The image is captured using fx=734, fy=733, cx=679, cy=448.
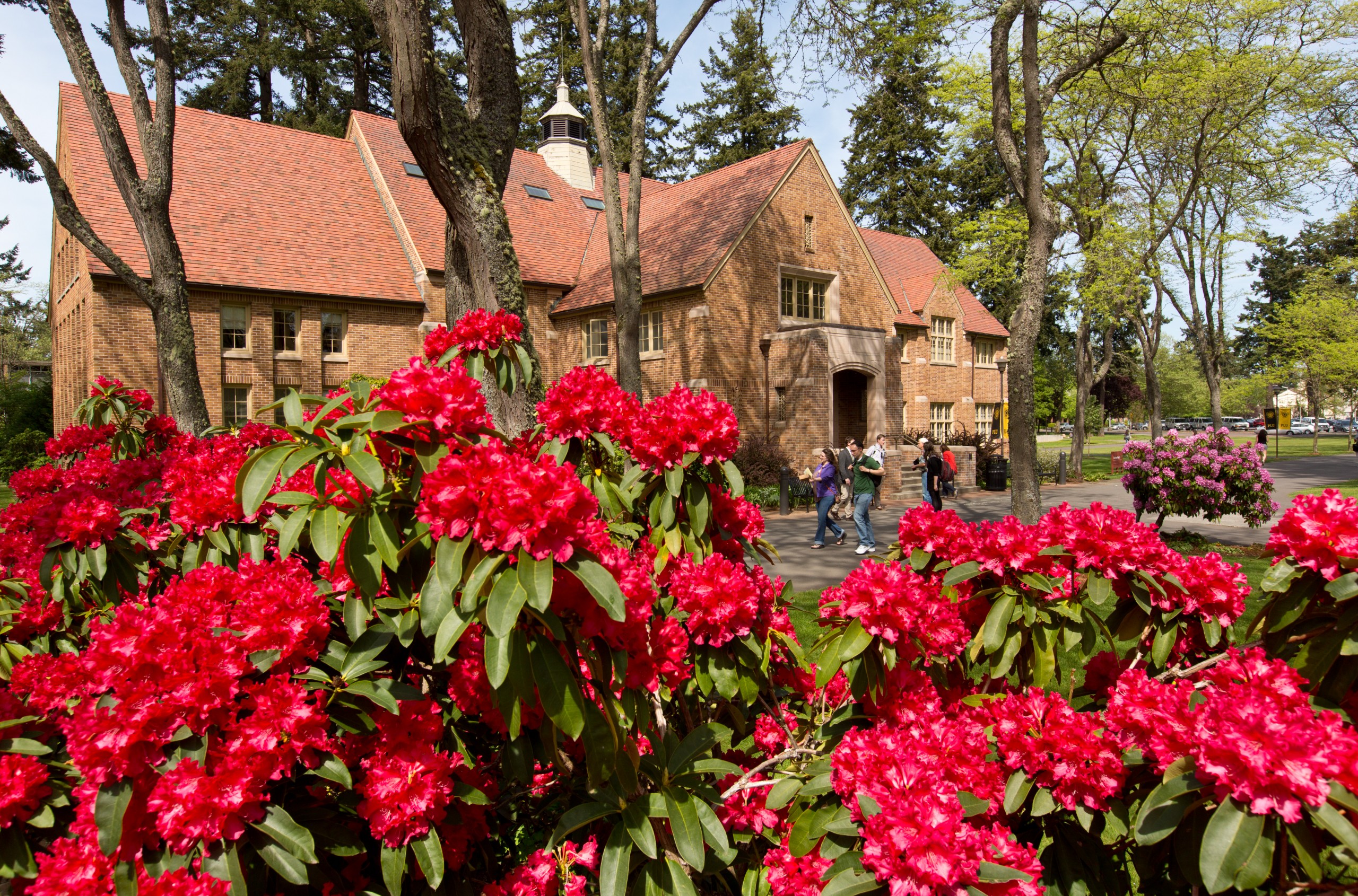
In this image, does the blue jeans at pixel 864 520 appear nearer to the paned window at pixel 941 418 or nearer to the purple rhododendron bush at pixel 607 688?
the purple rhododendron bush at pixel 607 688

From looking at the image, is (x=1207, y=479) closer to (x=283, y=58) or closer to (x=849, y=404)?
(x=849, y=404)

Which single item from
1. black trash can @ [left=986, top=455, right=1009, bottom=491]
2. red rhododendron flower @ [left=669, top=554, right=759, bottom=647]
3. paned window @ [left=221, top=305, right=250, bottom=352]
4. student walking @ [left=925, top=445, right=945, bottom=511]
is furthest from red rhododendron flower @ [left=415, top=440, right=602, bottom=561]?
black trash can @ [left=986, top=455, right=1009, bottom=491]

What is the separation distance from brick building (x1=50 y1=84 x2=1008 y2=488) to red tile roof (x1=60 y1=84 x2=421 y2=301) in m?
0.06

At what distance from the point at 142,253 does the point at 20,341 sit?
47125 mm

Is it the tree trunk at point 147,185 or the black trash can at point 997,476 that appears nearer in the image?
the tree trunk at point 147,185

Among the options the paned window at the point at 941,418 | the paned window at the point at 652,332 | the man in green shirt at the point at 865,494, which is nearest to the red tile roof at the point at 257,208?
the paned window at the point at 652,332

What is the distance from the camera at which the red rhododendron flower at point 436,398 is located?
1.87 meters

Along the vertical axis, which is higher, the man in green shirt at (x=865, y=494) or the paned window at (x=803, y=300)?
the paned window at (x=803, y=300)

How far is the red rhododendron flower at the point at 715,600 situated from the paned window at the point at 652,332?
21.5 m

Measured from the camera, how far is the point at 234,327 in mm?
21688

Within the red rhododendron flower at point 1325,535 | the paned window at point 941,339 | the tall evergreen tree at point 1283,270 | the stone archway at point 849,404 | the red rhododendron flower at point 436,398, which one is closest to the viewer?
the red rhododendron flower at point 1325,535

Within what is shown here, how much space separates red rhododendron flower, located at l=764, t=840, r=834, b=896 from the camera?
1763 mm

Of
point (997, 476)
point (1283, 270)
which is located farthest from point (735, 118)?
point (1283, 270)

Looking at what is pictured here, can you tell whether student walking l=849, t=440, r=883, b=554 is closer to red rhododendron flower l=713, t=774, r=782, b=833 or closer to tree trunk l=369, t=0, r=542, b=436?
tree trunk l=369, t=0, r=542, b=436
